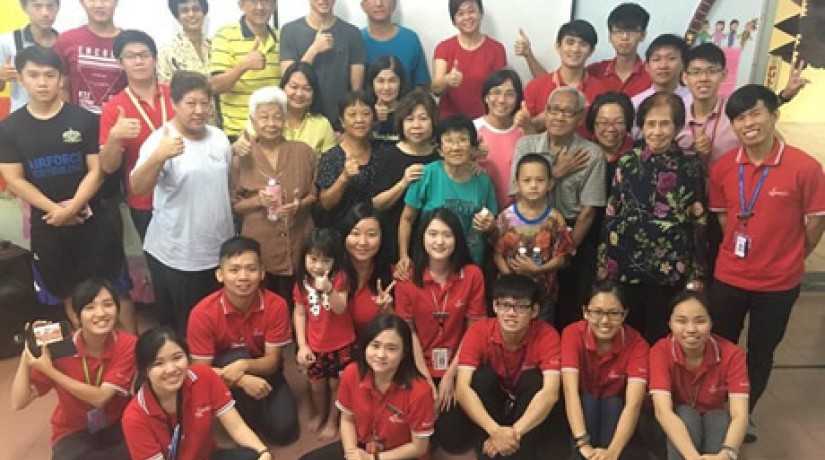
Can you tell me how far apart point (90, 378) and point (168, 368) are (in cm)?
44

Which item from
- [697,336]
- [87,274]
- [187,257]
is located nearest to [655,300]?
[697,336]

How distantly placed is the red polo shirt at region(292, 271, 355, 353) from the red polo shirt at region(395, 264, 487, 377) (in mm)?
220

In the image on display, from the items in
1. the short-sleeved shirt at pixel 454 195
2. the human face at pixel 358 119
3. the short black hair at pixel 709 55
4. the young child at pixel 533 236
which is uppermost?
the short black hair at pixel 709 55

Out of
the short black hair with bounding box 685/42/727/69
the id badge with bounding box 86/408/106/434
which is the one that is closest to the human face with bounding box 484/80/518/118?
the short black hair with bounding box 685/42/727/69

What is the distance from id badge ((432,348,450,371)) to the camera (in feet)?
9.78

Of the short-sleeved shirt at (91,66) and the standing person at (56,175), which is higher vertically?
the short-sleeved shirt at (91,66)

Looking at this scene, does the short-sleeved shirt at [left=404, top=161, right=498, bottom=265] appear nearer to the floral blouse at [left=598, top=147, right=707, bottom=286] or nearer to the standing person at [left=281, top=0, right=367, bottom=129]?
the floral blouse at [left=598, top=147, right=707, bottom=286]

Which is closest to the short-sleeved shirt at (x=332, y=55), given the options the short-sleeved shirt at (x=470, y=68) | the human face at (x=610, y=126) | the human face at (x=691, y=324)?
the short-sleeved shirt at (x=470, y=68)

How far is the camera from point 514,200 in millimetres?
3107

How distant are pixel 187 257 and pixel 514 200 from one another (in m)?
1.39

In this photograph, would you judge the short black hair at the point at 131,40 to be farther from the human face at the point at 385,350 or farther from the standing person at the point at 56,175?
the human face at the point at 385,350

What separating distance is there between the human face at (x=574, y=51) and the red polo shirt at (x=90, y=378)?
2254mm

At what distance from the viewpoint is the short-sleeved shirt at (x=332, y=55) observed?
A: 356cm

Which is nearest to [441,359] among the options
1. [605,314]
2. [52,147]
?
[605,314]
